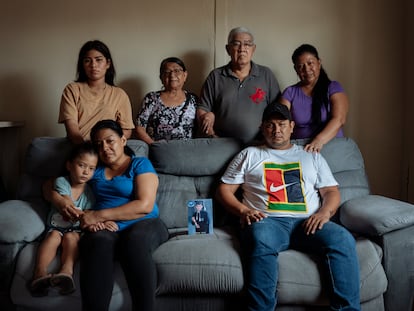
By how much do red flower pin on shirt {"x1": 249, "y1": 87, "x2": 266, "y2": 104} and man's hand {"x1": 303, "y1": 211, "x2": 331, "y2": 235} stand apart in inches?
36.9

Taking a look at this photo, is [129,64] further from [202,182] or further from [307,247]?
[307,247]

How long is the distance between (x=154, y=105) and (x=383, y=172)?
173 centimetres

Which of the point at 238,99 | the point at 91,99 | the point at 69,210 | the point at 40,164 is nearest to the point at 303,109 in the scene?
the point at 238,99

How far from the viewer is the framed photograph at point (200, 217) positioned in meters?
2.01

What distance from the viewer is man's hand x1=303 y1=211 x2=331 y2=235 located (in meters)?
1.79

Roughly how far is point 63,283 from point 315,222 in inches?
44.2

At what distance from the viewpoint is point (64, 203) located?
1.93 meters

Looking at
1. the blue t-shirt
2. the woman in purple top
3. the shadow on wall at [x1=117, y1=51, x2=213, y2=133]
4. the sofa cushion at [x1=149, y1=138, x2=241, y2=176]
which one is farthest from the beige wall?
the blue t-shirt

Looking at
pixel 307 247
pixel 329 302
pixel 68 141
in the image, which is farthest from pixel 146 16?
pixel 329 302

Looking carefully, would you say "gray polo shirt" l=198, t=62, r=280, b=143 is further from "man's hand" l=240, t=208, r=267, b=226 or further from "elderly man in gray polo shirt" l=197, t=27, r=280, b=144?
"man's hand" l=240, t=208, r=267, b=226

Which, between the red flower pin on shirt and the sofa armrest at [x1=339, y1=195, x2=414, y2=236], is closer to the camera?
the sofa armrest at [x1=339, y1=195, x2=414, y2=236]

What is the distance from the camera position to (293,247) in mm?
1824

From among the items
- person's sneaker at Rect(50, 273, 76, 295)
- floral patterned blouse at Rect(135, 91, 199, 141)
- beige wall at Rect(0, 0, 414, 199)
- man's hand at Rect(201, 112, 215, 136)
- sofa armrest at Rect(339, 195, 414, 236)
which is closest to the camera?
person's sneaker at Rect(50, 273, 76, 295)

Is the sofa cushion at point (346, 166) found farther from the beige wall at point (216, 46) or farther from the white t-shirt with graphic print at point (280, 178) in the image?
the beige wall at point (216, 46)
